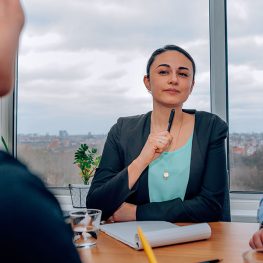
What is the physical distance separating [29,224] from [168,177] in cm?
155

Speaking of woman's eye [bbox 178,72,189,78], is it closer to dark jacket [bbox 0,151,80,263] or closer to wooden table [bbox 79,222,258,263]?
wooden table [bbox 79,222,258,263]

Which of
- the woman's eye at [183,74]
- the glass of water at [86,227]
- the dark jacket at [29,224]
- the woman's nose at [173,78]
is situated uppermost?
the woman's eye at [183,74]

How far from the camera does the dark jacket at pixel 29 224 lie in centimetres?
26

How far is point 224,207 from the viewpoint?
6.01 ft

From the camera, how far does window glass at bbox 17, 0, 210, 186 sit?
103 inches

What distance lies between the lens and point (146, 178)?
1797 millimetres

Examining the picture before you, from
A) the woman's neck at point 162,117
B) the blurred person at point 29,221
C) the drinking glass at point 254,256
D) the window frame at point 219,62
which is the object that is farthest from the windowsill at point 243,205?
the blurred person at point 29,221

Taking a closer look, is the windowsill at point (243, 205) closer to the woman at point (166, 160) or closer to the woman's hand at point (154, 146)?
the woman at point (166, 160)

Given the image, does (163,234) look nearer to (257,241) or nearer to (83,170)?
(257,241)

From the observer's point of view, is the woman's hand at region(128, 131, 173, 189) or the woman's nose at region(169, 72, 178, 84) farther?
the woman's nose at region(169, 72, 178, 84)

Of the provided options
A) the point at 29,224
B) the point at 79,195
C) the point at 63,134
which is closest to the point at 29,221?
the point at 29,224

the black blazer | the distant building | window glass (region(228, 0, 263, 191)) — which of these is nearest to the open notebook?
the black blazer

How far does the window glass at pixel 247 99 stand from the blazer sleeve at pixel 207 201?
645mm

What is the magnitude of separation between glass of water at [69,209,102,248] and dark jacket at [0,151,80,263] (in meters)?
0.92
